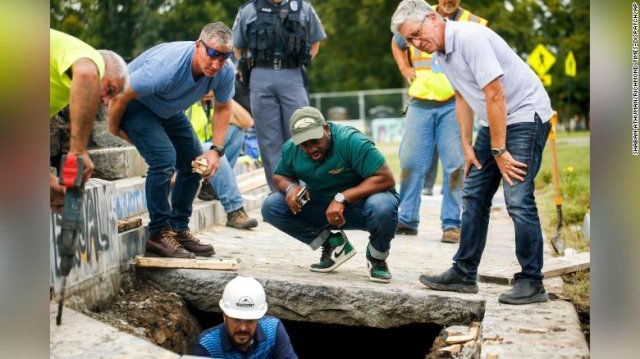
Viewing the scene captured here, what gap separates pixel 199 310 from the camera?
5.06 m

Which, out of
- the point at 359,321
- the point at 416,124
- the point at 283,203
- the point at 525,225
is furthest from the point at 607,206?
the point at 416,124

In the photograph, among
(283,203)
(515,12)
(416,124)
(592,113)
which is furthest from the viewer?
(515,12)

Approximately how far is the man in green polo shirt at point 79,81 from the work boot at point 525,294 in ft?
6.63

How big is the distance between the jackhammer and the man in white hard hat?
2.39ft

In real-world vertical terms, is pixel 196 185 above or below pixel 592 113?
below

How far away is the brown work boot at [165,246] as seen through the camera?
5047mm

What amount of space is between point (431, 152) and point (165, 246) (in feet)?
6.88

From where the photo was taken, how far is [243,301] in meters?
4.22

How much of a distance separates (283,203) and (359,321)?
789 millimetres

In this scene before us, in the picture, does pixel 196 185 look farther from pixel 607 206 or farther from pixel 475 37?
pixel 607 206

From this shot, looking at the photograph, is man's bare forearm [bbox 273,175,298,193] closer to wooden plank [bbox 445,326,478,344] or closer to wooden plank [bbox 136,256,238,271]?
wooden plank [bbox 136,256,238,271]

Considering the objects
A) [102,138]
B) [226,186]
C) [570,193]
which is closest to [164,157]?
[226,186]

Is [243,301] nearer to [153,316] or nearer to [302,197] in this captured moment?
[153,316]

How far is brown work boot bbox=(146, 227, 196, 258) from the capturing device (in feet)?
16.6
